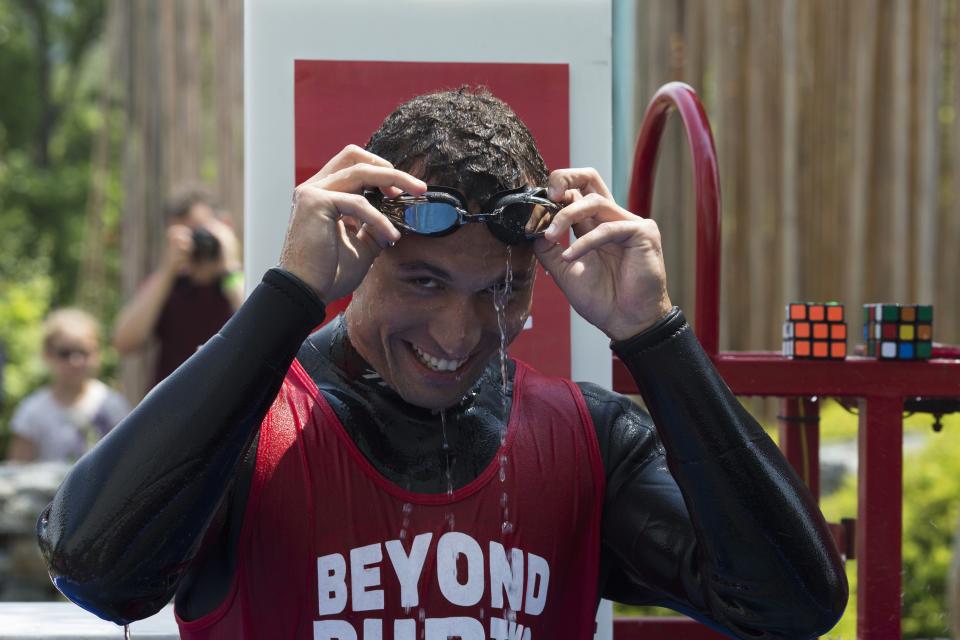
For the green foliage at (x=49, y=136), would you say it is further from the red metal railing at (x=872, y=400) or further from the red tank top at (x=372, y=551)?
the red tank top at (x=372, y=551)

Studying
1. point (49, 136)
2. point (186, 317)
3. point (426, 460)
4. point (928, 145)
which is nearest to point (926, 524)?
point (928, 145)

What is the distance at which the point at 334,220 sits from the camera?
5.86 ft

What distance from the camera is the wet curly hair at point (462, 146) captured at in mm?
1855

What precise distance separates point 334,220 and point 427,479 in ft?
1.39

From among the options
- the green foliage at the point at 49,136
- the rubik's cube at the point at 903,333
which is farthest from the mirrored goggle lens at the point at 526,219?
the green foliage at the point at 49,136

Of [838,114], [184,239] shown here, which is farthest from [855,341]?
[184,239]

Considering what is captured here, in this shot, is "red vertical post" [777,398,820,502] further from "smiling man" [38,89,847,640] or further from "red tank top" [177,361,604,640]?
"red tank top" [177,361,604,640]

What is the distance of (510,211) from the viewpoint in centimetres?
182

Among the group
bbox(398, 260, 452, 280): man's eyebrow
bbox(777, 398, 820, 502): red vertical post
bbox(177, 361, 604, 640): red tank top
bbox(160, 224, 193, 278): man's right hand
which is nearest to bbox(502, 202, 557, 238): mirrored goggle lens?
bbox(398, 260, 452, 280): man's eyebrow

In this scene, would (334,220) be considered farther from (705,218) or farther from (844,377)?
(844,377)

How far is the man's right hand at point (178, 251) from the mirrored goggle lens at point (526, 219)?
3.59 meters

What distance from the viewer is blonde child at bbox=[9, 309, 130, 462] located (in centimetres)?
606

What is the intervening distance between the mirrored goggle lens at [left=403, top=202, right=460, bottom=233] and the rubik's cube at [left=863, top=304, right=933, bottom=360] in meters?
1.01

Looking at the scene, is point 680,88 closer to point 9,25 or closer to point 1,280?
point 1,280
